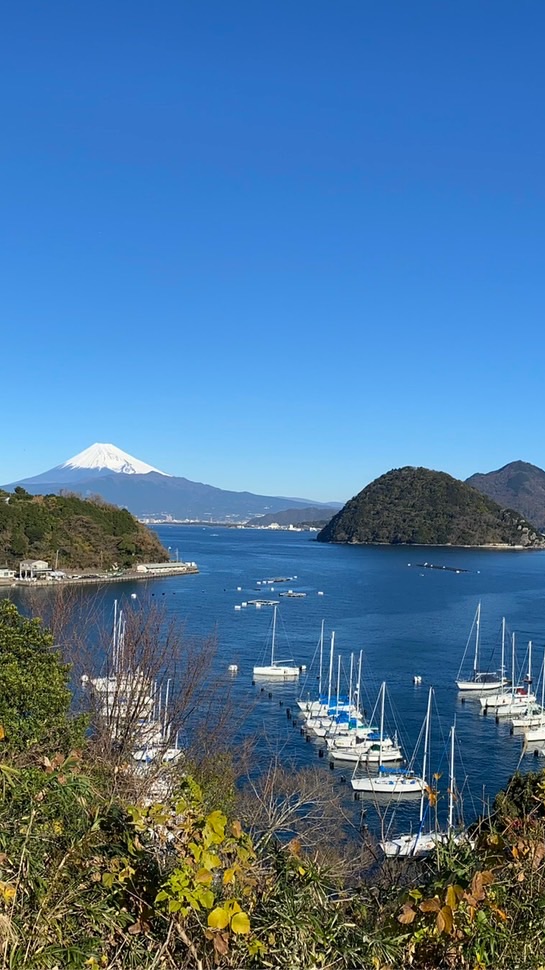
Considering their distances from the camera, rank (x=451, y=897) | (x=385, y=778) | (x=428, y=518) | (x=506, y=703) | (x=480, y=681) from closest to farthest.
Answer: (x=451, y=897)
(x=385, y=778)
(x=506, y=703)
(x=480, y=681)
(x=428, y=518)

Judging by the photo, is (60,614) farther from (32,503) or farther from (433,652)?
(32,503)

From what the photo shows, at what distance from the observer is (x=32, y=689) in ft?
19.7

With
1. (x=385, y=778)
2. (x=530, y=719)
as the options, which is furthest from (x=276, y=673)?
(x=385, y=778)

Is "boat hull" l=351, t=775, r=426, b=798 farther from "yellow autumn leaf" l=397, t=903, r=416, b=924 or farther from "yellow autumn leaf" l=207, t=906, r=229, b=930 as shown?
"yellow autumn leaf" l=207, t=906, r=229, b=930

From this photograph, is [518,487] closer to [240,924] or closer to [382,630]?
[382,630]

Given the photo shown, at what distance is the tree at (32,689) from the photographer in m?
5.36

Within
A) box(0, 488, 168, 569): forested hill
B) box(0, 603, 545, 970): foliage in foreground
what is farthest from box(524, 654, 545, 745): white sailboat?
box(0, 488, 168, 569): forested hill

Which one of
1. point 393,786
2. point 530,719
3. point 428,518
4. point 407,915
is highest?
point 428,518

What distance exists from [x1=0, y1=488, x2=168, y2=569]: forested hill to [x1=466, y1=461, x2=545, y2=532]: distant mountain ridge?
3792 inches

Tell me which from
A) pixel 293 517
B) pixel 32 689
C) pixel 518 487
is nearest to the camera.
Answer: pixel 32 689

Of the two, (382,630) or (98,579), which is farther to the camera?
(98,579)

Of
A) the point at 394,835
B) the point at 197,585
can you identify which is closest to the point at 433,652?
the point at 394,835

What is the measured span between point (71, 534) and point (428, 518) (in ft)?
151

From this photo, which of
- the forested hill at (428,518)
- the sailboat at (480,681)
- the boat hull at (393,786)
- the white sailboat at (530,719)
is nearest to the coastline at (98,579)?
the sailboat at (480,681)
